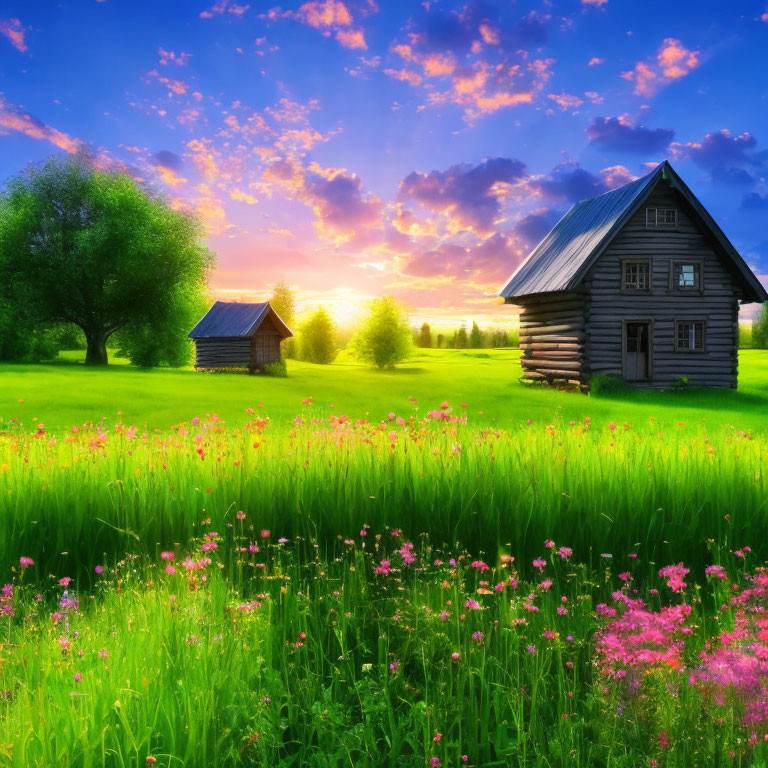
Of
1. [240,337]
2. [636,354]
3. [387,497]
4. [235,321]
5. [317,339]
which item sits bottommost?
[387,497]

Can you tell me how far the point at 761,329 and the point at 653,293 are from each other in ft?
249

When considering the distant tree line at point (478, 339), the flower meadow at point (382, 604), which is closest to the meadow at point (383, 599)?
the flower meadow at point (382, 604)

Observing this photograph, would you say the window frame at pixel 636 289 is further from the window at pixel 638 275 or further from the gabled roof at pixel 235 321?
the gabled roof at pixel 235 321

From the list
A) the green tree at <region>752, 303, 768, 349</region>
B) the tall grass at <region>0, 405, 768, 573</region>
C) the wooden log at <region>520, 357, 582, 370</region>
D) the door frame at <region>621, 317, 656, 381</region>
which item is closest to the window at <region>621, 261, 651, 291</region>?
the door frame at <region>621, 317, 656, 381</region>

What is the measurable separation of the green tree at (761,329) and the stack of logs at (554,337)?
73.2m

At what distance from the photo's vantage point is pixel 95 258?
128ft

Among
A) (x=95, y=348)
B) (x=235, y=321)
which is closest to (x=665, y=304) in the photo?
(x=235, y=321)

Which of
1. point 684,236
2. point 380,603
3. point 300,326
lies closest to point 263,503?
point 380,603

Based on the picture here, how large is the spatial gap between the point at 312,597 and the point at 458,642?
109 centimetres

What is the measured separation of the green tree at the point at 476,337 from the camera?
11619cm

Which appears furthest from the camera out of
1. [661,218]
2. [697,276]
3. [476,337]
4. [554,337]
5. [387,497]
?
[476,337]

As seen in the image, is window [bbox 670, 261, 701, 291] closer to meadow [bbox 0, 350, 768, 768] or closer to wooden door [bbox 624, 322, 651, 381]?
wooden door [bbox 624, 322, 651, 381]

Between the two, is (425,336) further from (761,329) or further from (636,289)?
(636,289)

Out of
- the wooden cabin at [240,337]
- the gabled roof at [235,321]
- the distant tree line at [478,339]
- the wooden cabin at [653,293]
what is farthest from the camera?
the distant tree line at [478,339]
